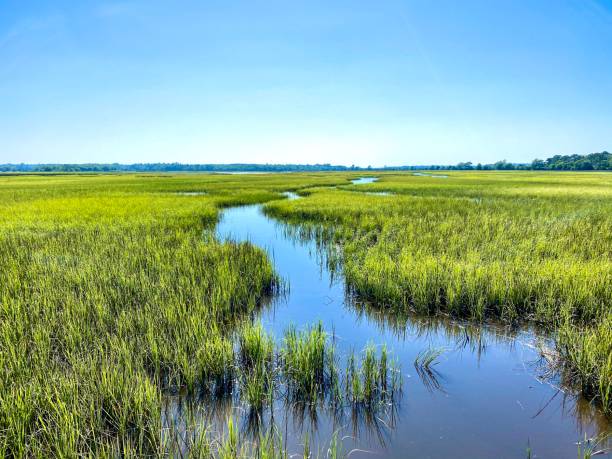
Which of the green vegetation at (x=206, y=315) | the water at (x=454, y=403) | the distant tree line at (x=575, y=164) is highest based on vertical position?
the distant tree line at (x=575, y=164)

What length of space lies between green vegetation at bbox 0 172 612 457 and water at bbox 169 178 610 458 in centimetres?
26

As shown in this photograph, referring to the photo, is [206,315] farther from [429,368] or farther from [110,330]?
[429,368]

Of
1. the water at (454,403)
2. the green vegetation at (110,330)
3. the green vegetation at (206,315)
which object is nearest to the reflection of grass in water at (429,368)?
the water at (454,403)

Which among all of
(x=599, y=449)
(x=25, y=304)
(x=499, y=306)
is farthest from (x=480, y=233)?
(x=25, y=304)

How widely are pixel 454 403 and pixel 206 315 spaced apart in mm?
3354

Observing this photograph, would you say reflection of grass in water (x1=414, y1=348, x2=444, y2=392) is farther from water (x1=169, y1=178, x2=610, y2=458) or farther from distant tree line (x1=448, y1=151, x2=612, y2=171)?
distant tree line (x1=448, y1=151, x2=612, y2=171)

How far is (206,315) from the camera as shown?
16.0 ft

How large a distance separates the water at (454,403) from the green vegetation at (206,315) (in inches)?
10.4

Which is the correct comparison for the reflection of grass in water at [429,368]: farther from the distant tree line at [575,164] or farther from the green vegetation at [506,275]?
the distant tree line at [575,164]

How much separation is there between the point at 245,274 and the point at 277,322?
5.78ft

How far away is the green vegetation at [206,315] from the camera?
2.97 m

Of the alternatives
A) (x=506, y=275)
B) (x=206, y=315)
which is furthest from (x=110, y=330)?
(x=506, y=275)

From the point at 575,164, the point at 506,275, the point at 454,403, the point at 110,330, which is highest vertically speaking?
the point at 575,164

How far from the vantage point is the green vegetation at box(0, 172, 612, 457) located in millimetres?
2975
